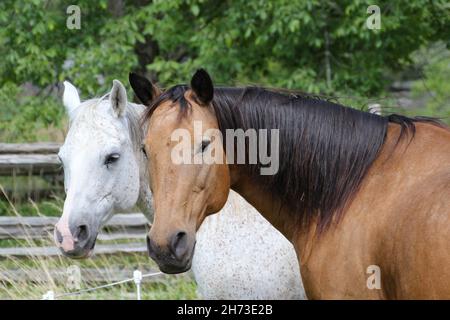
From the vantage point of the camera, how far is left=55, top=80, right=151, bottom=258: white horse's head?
4.89 metres

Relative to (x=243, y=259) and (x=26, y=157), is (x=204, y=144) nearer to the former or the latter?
(x=243, y=259)

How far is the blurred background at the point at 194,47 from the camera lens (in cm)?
922

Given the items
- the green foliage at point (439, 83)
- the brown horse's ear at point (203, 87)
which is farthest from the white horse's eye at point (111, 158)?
the green foliage at point (439, 83)

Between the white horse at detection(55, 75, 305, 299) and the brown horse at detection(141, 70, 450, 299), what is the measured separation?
87 centimetres

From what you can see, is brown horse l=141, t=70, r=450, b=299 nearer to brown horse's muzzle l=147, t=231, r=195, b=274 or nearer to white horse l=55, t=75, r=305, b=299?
brown horse's muzzle l=147, t=231, r=195, b=274

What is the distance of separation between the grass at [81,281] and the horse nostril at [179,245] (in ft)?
12.3

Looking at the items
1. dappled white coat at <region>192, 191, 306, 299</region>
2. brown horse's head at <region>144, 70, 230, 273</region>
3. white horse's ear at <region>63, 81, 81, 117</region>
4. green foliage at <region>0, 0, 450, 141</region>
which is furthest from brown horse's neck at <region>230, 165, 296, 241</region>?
green foliage at <region>0, 0, 450, 141</region>

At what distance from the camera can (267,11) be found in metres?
9.16

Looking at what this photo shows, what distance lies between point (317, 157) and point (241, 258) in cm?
124

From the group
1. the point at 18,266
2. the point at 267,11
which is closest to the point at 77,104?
the point at 18,266

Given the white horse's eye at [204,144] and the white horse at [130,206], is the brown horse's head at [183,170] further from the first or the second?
the white horse at [130,206]

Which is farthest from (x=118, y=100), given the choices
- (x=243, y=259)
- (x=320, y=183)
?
(x=320, y=183)

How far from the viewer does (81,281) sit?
809 cm
